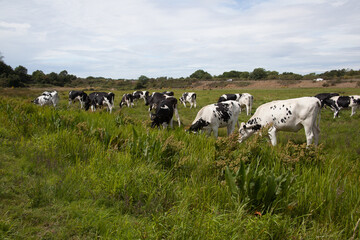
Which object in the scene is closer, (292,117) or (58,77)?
(292,117)

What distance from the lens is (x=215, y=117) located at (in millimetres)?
8930

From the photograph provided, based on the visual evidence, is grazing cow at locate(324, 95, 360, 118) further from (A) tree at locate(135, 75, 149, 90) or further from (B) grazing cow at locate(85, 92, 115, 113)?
(A) tree at locate(135, 75, 149, 90)

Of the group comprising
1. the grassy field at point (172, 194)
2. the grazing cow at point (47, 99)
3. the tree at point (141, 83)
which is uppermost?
the tree at point (141, 83)

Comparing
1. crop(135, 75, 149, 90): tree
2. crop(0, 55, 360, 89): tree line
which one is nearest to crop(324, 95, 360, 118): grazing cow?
crop(0, 55, 360, 89): tree line

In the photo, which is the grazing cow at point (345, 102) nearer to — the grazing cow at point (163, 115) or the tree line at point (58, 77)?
the grazing cow at point (163, 115)

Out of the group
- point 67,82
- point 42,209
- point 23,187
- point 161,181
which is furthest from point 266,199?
point 67,82

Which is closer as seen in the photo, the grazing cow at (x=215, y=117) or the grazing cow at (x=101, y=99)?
the grazing cow at (x=215, y=117)

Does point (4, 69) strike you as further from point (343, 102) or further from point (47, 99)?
point (343, 102)

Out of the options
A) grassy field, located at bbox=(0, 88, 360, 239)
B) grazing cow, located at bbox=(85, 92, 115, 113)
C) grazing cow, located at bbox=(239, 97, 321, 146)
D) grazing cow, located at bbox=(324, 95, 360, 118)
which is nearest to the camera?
grassy field, located at bbox=(0, 88, 360, 239)

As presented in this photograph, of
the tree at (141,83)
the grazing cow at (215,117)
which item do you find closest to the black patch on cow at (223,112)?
the grazing cow at (215,117)

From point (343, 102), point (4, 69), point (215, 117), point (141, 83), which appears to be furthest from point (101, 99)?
point (141, 83)

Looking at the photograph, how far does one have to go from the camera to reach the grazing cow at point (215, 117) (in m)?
8.78

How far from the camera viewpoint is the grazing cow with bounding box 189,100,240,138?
878 cm

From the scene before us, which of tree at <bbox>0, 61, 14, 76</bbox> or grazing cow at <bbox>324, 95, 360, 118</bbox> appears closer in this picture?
grazing cow at <bbox>324, 95, 360, 118</bbox>
